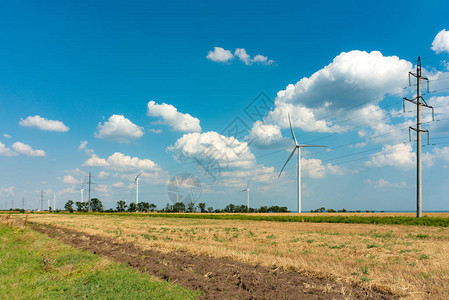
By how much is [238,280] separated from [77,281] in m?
6.77

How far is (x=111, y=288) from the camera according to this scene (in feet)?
→ 36.7

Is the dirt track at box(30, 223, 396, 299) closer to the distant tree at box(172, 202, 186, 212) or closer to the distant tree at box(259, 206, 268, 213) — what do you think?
the distant tree at box(259, 206, 268, 213)

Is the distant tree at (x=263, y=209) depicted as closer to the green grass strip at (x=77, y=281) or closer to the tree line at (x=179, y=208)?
the tree line at (x=179, y=208)

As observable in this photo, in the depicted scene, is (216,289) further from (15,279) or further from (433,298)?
(15,279)

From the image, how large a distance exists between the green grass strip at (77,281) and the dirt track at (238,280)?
2.91 feet

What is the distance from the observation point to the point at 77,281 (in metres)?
12.4

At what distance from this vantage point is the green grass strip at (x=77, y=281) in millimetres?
10664

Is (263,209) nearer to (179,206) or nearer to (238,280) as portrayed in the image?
(179,206)

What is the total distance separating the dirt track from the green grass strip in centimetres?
89

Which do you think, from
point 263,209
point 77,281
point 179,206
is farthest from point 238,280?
point 179,206

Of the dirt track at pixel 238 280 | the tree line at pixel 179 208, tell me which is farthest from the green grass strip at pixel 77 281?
the tree line at pixel 179 208

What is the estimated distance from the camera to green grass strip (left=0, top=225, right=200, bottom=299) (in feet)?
35.0

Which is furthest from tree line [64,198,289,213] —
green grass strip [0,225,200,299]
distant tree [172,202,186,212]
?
green grass strip [0,225,200,299]

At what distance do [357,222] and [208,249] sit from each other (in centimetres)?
4094
